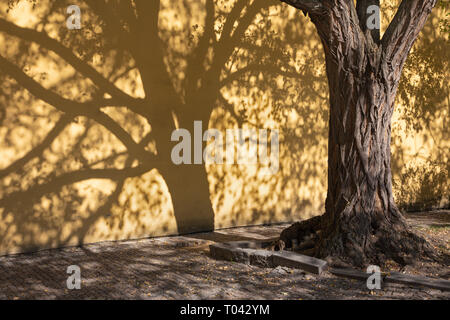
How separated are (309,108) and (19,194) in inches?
236

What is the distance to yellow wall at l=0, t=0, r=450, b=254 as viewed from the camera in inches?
327

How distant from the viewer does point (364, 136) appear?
24.4 ft

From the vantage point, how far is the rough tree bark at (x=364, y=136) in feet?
24.1

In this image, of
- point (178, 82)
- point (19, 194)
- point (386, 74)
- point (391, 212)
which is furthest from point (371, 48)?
point (19, 194)

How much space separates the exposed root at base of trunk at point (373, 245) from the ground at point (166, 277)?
0.77 ft

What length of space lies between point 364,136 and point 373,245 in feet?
4.81

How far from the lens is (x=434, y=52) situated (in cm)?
1316
